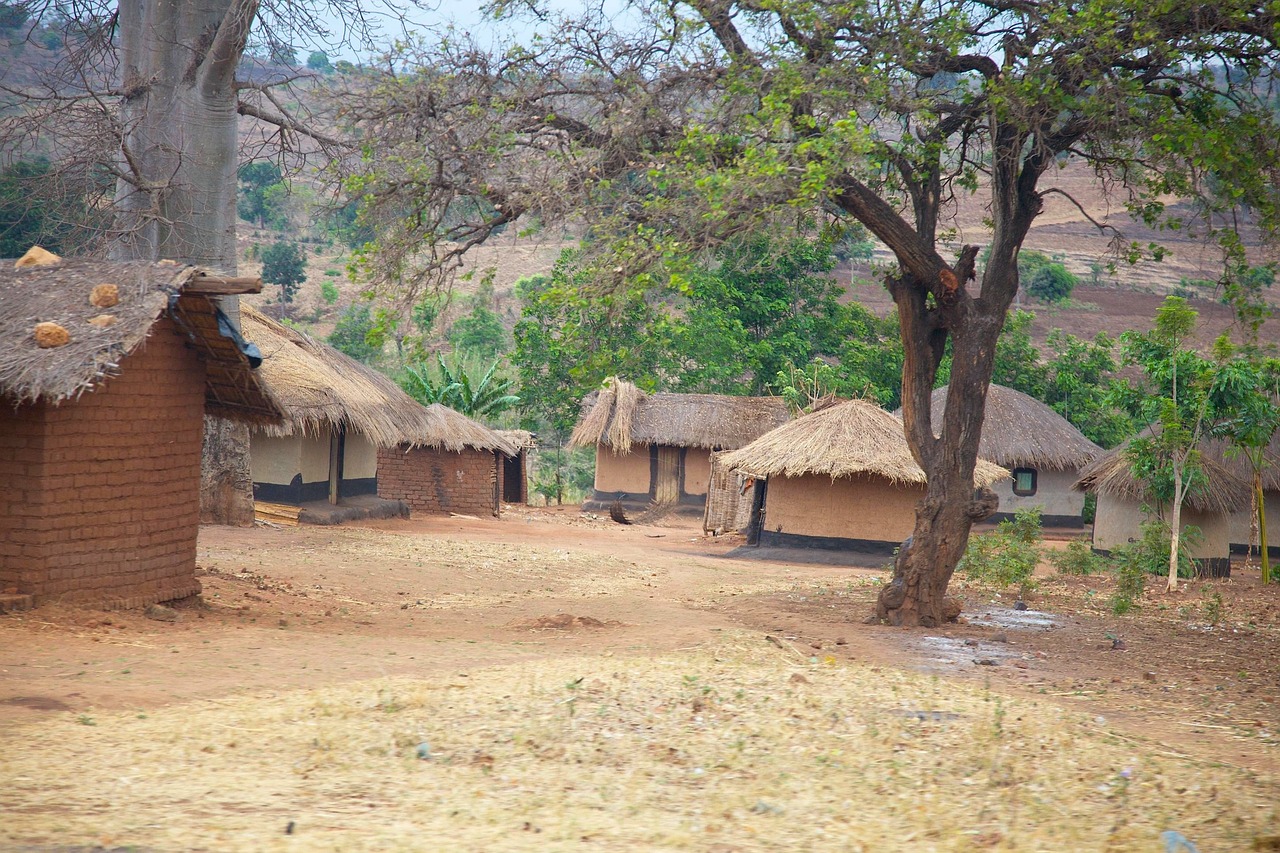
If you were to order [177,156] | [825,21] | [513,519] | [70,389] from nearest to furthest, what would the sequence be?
[70,389] → [825,21] → [177,156] → [513,519]

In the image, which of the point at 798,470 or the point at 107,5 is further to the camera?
the point at 798,470

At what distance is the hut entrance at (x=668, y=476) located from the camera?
28688mm

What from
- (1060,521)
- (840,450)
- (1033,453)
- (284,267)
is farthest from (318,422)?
(284,267)

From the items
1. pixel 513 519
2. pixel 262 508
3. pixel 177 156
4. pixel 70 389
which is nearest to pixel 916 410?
pixel 70 389

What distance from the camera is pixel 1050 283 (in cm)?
4475

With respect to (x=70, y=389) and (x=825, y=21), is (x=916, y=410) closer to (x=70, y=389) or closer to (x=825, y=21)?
(x=825, y=21)

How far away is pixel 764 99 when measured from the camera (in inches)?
355

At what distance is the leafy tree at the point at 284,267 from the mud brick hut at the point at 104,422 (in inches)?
1307

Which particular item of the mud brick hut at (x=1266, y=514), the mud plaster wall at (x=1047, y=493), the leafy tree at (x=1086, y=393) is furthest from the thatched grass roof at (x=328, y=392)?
the leafy tree at (x=1086, y=393)

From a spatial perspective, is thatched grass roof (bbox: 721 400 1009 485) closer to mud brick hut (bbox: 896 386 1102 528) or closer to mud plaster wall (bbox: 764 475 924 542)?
mud plaster wall (bbox: 764 475 924 542)

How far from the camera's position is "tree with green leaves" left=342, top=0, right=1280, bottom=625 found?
9.09 m

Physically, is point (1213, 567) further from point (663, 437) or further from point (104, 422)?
point (104, 422)

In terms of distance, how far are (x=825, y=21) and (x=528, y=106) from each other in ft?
9.41

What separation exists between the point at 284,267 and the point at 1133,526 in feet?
103
